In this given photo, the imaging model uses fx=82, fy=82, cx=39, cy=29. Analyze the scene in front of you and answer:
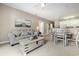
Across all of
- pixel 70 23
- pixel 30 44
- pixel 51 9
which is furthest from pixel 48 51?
pixel 51 9

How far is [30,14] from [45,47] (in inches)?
44.1

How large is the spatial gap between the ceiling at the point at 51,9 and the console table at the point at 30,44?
0.78 metres

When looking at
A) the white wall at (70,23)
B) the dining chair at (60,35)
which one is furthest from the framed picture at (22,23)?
the white wall at (70,23)

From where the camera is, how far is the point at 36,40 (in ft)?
8.85

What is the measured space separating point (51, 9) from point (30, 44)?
1242mm

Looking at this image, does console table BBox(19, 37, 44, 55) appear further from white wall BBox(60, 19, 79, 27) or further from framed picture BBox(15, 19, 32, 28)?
white wall BBox(60, 19, 79, 27)

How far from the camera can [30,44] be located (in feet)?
8.44

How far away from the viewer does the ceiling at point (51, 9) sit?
2211 mm

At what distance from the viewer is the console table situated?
7.89ft

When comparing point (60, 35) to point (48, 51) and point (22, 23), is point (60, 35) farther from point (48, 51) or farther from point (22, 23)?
point (22, 23)

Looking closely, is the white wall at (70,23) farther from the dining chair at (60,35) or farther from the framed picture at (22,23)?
the framed picture at (22,23)

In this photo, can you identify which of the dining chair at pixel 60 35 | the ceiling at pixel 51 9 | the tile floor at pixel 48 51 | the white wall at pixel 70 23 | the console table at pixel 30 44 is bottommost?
the tile floor at pixel 48 51

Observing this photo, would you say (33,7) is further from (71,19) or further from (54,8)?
(71,19)

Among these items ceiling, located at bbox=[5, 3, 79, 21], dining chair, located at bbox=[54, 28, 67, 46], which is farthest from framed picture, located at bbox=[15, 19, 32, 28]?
dining chair, located at bbox=[54, 28, 67, 46]
